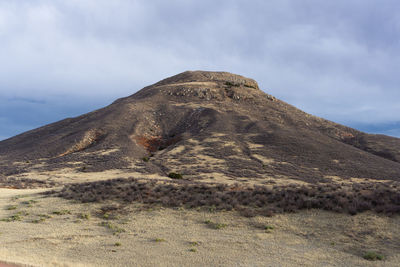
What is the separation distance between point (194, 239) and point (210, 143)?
44.3 meters

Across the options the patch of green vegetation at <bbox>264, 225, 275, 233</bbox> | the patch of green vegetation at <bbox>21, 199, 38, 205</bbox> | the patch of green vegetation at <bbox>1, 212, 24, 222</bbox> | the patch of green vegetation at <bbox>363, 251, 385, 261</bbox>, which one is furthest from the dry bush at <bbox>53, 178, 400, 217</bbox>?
the patch of green vegetation at <bbox>363, 251, 385, 261</bbox>

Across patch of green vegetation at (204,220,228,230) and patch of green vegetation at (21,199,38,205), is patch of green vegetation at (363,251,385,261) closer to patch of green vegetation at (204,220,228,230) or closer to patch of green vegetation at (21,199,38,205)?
patch of green vegetation at (204,220,228,230)

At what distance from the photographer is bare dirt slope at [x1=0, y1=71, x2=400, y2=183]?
45.9m

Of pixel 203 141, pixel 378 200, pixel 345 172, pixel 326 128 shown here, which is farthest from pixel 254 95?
pixel 378 200

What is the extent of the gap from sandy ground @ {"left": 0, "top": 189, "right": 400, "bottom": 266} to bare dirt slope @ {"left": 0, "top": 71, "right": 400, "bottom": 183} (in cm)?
2454

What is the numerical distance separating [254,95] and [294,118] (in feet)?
55.9

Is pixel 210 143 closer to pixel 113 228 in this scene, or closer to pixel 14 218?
pixel 14 218

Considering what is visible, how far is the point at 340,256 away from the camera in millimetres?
10344

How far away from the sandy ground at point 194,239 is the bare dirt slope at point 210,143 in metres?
24.5

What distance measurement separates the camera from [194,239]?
12.3m

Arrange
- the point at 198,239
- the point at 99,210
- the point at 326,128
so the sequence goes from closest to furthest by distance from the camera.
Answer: the point at 198,239 → the point at 99,210 → the point at 326,128

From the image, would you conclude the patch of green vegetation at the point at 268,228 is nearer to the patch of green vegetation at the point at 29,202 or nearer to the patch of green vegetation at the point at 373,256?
the patch of green vegetation at the point at 373,256

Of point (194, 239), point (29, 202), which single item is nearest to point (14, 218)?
point (29, 202)

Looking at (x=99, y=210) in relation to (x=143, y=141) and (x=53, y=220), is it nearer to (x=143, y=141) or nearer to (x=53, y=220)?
(x=53, y=220)
